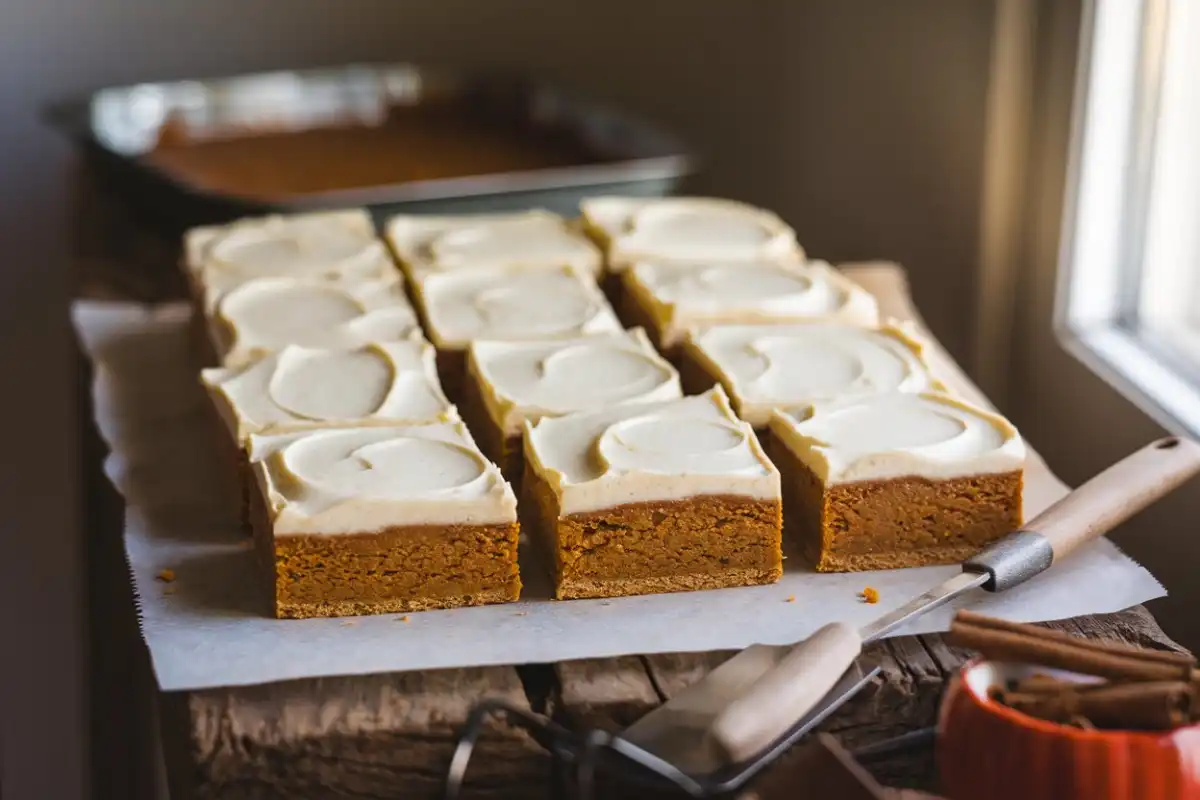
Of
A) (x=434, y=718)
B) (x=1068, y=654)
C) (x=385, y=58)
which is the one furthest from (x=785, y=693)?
(x=385, y=58)

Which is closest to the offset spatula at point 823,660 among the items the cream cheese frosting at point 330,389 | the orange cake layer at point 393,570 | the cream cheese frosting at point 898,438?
the cream cheese frosting at point 898,438

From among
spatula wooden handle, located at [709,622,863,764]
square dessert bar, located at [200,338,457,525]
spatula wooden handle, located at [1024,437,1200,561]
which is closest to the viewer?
spatula wooden handle, located at [709,622,863,764]

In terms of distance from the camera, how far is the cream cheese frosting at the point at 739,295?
2277 mm

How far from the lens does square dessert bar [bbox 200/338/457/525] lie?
6.39ft

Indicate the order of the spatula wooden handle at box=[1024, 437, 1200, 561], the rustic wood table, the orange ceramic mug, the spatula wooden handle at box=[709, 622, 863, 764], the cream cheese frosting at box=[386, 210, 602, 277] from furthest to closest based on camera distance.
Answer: the cream cheese frosting at box=[386, 210, 602, 277], the spatula wooden handle at box=[1024, 437, 1200, 561], the rustic wood table, the spatula wooden handle at box=[709, 622, 863, 764], the orange ceramic mug

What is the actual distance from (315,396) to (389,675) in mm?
543

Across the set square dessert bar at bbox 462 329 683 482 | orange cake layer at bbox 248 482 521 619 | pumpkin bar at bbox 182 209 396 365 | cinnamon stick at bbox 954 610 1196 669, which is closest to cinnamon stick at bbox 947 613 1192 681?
cinnamon stick at bbox 954 610 1196 669

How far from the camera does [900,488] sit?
72.0 inches

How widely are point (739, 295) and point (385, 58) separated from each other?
61.2 inches

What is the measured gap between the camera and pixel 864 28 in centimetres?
332

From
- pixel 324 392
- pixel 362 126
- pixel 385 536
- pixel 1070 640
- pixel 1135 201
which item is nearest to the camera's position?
pixel 1070 640

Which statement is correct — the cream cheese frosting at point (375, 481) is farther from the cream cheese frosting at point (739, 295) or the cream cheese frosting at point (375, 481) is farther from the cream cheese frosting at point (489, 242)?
the cream cheese frosting at point (489, 242)

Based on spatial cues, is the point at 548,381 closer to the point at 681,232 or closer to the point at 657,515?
the point at 657,515

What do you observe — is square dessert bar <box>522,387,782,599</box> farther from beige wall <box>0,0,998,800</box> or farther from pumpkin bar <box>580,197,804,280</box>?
beige wall <box>0,0,998,800</box>
